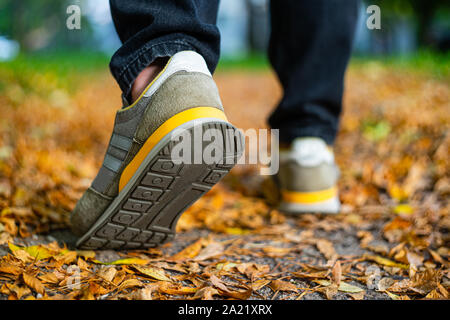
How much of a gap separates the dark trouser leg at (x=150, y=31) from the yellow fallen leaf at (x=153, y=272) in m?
0.41

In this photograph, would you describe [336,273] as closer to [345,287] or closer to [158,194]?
[345,287]

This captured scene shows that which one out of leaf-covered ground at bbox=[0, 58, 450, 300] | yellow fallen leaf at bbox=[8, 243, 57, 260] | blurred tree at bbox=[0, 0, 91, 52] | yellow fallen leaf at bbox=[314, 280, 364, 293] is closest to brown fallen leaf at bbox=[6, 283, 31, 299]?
leaf-covered ground at bbox=[0, 58, 450, 300]

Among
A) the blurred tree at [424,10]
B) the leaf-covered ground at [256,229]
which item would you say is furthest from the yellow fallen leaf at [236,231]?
the blurred tree at [424,10]

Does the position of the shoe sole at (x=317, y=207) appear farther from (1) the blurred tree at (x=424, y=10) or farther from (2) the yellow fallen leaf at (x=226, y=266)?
(1) the blurred tree at (x=424, y=10)

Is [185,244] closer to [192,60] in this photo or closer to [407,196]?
[192,60]

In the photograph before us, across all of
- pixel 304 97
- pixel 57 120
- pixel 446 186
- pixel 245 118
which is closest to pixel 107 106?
pixel 57 120

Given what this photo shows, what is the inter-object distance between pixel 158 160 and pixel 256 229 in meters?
0.61

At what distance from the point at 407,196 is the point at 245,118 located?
244 cm

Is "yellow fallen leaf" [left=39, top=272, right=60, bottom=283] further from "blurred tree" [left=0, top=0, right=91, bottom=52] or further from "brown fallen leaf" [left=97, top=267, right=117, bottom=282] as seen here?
"blurred tree" [left=0, top=0, right=91, bottom=52]

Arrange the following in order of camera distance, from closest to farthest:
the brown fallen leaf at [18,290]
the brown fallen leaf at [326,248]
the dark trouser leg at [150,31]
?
1. the brown fallen leaf at [18,290]
2. the dark trouser leg at [150,31]
3. the brown fallen leaf at [326,248]

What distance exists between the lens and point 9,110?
2668 millimetres

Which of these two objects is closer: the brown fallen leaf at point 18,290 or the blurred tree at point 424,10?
the brown fallen leaf at point 18,290

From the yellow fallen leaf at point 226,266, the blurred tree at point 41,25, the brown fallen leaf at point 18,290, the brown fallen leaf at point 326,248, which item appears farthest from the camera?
the blurred tree at point 41,25

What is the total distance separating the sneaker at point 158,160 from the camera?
773mm
